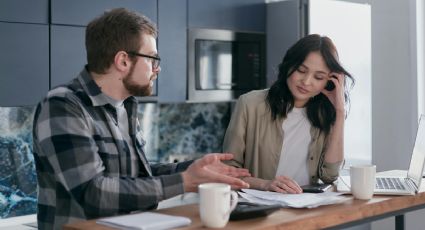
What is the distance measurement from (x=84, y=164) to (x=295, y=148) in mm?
1084

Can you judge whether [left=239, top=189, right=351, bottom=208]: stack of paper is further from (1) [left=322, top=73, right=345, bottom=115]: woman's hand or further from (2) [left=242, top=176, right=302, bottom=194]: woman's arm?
(1) [left=322, top=73, right=345, bottom=115]: woman's hand

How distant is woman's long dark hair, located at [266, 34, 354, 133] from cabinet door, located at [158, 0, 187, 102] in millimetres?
1085

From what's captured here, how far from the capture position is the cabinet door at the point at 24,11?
2.76 metres

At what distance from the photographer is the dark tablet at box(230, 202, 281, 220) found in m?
1.60

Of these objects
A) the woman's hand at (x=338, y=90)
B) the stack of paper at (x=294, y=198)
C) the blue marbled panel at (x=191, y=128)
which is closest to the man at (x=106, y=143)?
the stack of paper at (x=294, y=198)

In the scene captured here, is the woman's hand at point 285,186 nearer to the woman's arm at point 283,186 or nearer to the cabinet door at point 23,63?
the woman's arm at point 283,186

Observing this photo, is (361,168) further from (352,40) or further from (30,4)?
(352,40)

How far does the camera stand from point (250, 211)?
1.61 meters

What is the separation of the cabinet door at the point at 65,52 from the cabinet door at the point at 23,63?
0.04m

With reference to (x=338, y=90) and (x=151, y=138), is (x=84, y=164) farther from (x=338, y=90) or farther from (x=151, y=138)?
(x=151, y=138)

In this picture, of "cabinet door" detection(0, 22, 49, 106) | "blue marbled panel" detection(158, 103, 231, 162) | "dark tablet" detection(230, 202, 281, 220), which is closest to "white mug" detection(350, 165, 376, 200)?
"dark tablet" detection(230, 202, 281, 220)

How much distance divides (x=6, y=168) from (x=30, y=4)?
2.98 feet

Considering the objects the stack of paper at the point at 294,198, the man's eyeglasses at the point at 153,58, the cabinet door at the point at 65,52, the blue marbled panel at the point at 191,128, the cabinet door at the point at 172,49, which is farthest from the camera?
the blue marbled panel at the point at 191,128

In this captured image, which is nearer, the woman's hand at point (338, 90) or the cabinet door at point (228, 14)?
the woman's hand at point (338, 90)
